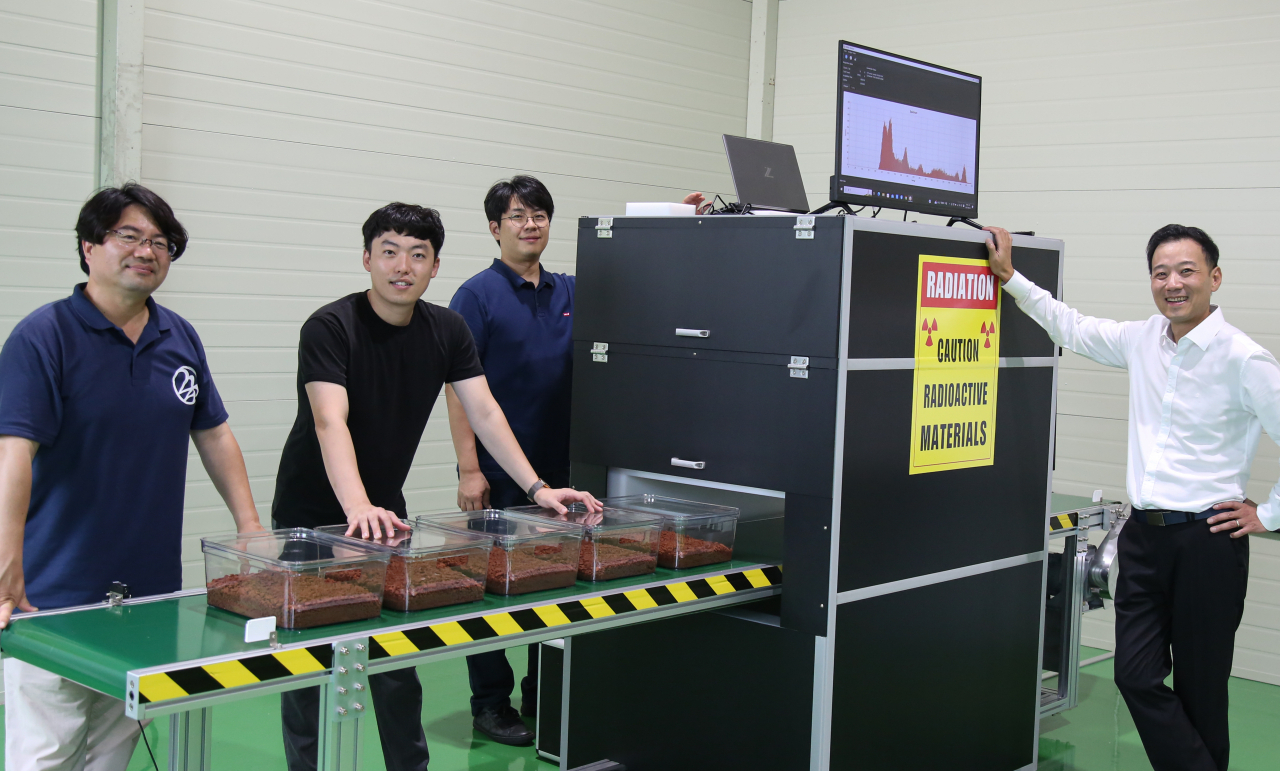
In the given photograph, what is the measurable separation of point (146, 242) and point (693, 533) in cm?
156

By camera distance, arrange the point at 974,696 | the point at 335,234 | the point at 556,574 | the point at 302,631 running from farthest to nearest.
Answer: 1. the point at 335,234
2. the point at 974,696
3. the point at 556,574
4. the point at 302,631

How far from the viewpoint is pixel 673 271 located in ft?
10.9

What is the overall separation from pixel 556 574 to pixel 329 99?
3.25 m

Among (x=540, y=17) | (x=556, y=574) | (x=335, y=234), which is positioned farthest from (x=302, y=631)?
(x=540, y=17)

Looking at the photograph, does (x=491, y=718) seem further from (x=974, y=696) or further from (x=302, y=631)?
(x=302, y=631)

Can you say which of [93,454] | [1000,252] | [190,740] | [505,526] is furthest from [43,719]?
[1000,252]

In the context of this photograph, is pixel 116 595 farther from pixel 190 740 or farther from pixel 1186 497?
pixel 1186 497

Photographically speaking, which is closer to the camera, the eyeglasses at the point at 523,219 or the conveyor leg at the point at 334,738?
the conveyor leg at the point at 334,738

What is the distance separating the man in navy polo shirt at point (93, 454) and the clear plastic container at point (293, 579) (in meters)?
0.25

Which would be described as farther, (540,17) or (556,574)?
(540,17)

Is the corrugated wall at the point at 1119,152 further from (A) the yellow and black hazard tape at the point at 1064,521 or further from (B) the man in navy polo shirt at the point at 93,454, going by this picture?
(B) the man in navy polo shirt at the point at 93,454

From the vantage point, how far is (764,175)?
339 centimetres

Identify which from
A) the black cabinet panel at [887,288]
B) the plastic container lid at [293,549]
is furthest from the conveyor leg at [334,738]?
the black cabinet panel at [887,288]

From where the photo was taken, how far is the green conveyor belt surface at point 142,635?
6.66 ft
